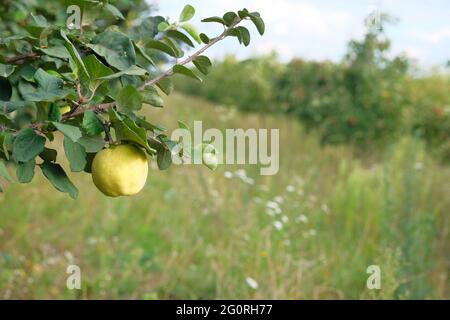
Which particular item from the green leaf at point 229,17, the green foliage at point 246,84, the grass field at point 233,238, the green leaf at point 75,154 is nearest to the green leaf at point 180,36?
the green leaf at point 229,17

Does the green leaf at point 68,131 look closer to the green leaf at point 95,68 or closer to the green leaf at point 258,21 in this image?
the green leaf at point 95,68

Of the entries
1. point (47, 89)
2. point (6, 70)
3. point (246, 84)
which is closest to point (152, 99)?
point (47, 89)

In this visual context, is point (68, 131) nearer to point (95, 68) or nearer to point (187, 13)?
point (95, 68)

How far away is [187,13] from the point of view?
1.24 meters

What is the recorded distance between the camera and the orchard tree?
101cm

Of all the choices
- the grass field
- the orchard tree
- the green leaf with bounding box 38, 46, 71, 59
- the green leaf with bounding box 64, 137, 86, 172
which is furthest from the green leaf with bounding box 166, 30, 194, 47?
the grass field

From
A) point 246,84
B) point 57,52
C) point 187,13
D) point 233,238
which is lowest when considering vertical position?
point 233,238

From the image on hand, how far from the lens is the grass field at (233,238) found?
9.32 ft

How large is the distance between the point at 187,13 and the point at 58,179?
434 millimetres

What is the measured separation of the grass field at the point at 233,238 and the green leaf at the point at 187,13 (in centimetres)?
136

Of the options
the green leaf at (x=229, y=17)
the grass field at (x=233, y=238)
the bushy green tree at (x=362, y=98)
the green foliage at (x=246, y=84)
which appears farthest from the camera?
the green foliage at (x=246, y=84)

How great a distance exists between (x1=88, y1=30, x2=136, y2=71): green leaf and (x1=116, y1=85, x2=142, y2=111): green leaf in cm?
11

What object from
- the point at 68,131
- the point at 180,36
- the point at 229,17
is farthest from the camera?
the point at 180,36

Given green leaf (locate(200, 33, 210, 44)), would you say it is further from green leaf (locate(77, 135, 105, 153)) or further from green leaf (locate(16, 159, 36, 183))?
green leaf (locate(16, 159, 36, 183))
